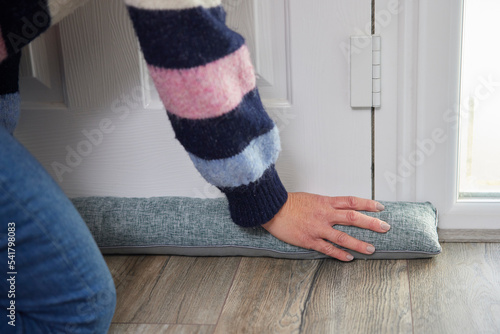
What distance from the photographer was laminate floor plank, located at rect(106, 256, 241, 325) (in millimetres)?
911

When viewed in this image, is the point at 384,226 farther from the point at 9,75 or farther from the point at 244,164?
the point at 9,75

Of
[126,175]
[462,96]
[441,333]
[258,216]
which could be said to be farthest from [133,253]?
[462,96]

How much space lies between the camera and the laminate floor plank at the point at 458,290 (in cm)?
85

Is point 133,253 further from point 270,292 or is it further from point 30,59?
point 30,59

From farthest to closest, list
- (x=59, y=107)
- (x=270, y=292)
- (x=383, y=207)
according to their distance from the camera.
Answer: (x=59, y=107) → (x=383, y=207) → (x=270, y=292)

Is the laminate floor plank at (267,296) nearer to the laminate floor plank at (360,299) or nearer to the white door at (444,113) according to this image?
the laminate floor plank at (360,299)

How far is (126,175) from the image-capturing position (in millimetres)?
1212

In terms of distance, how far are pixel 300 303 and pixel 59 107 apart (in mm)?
655

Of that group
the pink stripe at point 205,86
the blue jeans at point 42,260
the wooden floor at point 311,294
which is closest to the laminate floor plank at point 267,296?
the wooden floor at point 311,294

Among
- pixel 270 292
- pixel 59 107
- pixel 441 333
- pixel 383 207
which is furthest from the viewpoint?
pixel 59 107

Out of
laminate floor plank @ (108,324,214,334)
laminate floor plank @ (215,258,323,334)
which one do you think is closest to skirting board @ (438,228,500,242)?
laminate floor plank @ (215,258,323,334)

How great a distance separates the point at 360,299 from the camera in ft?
3.04

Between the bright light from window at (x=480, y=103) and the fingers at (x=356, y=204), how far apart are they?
0.20 meters

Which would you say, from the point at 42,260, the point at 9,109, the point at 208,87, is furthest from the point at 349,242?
the point at 9,109
